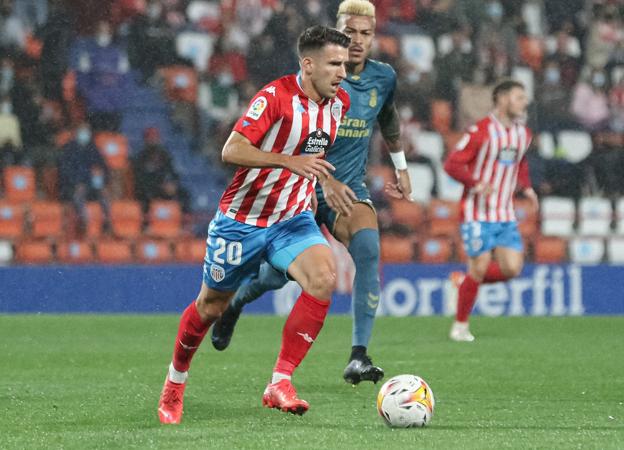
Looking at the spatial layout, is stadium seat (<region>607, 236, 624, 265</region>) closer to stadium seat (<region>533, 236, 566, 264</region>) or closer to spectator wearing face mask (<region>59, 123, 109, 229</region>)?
stadium seat (<region>533, 236, 566, 264</region>)

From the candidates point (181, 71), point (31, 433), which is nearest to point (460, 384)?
point (31, 433)

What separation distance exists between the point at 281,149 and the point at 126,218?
8297mm

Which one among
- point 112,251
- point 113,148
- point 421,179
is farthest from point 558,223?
point 113,148

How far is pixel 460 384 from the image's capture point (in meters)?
6.40

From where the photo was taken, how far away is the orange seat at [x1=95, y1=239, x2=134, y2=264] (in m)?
12.7

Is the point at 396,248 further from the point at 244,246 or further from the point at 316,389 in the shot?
the point at 244,246

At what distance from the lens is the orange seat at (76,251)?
41.9ft

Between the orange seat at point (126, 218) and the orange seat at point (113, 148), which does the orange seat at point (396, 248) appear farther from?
the orange seat at point (113, 148)

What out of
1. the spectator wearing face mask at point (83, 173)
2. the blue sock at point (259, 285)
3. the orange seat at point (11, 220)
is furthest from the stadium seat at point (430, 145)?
the blue sock at point (259, 285)

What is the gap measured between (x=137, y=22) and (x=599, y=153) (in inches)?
226

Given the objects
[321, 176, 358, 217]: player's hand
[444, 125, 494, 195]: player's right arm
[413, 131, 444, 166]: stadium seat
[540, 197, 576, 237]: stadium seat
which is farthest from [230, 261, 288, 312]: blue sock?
[413, 131, 444, 166]: stadium seat

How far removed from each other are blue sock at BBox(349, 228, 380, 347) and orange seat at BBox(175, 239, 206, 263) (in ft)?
21.2

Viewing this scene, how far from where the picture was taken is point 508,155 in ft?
32.4

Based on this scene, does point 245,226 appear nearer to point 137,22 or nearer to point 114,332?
point 114,332
